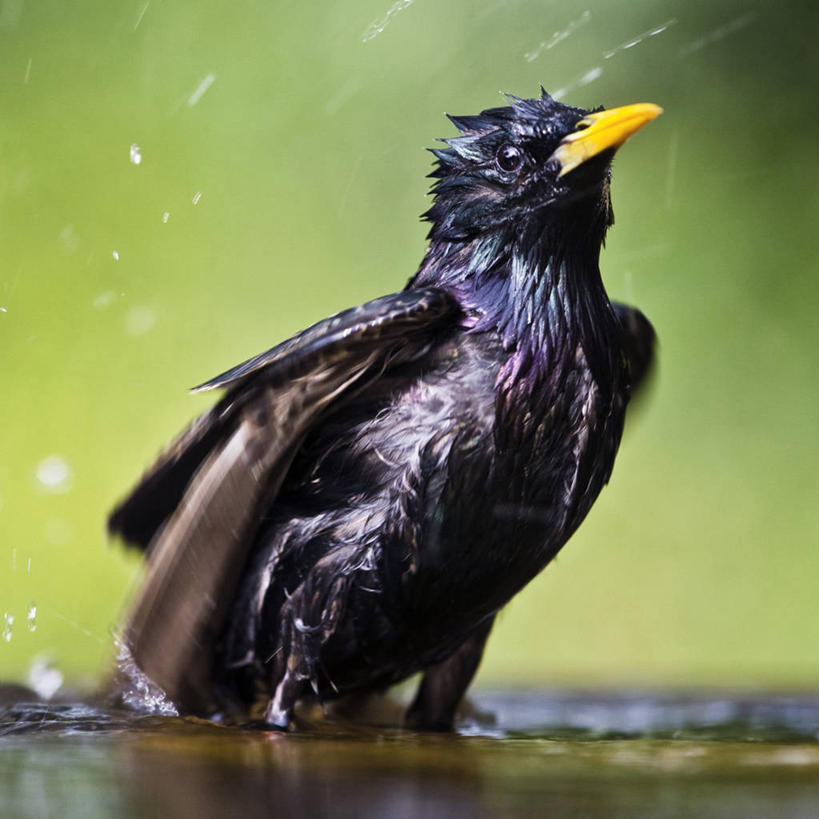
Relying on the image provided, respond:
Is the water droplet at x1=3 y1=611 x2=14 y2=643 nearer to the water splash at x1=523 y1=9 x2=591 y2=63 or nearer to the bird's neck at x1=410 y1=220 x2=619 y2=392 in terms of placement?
the bird's neck at x1=410 y1=220 x2=619 y2=392

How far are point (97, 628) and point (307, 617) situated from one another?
677mm

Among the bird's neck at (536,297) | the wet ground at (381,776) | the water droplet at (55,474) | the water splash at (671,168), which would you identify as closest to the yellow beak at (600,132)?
the bird's neck at (536,297)

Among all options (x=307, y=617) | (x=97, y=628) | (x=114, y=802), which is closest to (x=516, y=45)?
(x=307, y=617)

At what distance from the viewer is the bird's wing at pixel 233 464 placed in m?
2.03

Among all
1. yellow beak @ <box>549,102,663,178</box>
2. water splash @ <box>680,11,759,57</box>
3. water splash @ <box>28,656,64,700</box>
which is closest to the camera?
yellow beak @ <box>549,102,663,178</box>

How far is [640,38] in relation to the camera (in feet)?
9.90

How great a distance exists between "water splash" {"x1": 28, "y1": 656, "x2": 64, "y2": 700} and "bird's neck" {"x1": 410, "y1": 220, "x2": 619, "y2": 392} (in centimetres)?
133

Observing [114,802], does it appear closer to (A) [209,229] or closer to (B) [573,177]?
(B) [573,177]

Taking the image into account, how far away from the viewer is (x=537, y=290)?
2.21 m

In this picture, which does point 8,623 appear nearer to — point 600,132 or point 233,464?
point 233,464

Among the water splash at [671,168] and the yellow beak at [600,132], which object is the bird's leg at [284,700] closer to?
the yellow beak at [600,132]

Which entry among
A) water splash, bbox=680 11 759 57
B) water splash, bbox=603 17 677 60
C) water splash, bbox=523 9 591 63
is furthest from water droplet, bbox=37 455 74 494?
water splash, bbox=680 11 759 57

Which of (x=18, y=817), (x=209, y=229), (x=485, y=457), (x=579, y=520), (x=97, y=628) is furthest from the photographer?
(x=209, y=229)

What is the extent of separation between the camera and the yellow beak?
84.6 inches
